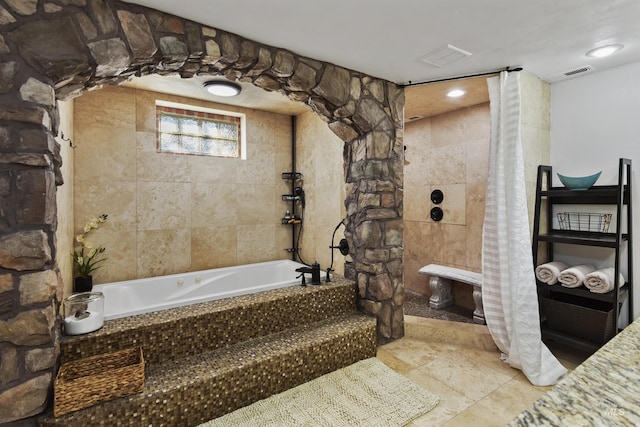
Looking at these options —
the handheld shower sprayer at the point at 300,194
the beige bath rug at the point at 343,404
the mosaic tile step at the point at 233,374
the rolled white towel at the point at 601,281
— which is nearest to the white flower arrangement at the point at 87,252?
the mosaic tile step at the point at 233,374

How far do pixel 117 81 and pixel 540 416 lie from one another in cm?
247

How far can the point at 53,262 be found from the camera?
1.60 metres

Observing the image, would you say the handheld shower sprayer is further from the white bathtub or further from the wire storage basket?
the wire storage basket

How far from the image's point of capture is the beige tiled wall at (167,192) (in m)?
3.07

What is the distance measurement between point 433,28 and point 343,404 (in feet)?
7.88

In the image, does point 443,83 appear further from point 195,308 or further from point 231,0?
point 195,308

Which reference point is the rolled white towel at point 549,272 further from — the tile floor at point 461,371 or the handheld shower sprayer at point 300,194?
the handheld shower sprayer at point 300,194

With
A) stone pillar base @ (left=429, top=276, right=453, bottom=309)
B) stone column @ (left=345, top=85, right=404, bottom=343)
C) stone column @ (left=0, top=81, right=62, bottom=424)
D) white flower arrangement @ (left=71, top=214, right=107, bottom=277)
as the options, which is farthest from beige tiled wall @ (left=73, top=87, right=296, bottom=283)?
stone pillar base @ (left=429, top=276, right=453, bottom=309)

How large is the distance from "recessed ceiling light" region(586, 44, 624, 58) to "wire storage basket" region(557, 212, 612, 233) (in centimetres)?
121

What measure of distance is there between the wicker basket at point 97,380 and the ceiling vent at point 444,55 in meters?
2.71

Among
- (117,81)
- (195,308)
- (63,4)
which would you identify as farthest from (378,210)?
(63,4)

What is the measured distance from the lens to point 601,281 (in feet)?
7.48

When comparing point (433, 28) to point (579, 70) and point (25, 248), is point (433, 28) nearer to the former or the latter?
point (579, 70)

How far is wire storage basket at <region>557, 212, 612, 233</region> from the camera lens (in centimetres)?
254
